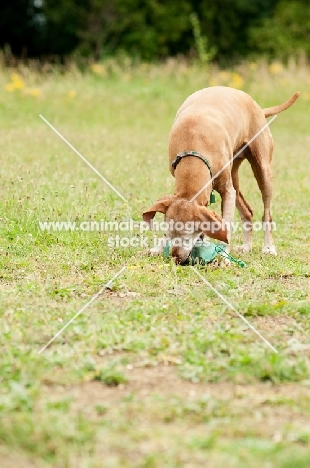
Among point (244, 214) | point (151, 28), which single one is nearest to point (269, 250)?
point (244, 214)

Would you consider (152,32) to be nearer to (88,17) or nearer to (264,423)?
(88,17)

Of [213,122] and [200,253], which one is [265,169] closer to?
[213,122]

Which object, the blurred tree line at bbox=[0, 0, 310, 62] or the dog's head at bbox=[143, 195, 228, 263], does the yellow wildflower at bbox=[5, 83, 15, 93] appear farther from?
the blurred tree line at bbox=[0, 0, 310, 62]

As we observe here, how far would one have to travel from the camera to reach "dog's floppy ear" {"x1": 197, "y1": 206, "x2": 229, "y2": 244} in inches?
223

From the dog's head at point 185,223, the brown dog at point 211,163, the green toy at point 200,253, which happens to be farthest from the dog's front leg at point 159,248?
the dog's head at point 185,223

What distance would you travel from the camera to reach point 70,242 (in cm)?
666

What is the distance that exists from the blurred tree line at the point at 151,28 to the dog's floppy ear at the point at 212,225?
23368 millimetres

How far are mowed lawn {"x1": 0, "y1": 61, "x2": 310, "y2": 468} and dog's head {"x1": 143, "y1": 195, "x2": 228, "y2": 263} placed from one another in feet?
0.56

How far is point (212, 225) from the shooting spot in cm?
569

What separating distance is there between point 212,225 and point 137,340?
61.8 inches

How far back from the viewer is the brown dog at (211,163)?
584 cm

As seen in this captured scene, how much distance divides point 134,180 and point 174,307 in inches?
164

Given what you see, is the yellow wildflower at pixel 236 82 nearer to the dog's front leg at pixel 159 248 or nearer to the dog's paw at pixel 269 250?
the dog's paw at pixel 269 250

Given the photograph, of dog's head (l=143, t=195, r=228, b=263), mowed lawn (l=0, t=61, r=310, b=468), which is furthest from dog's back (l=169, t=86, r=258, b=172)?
mowed lawn (l=0, t=61, r=310, b=468)
